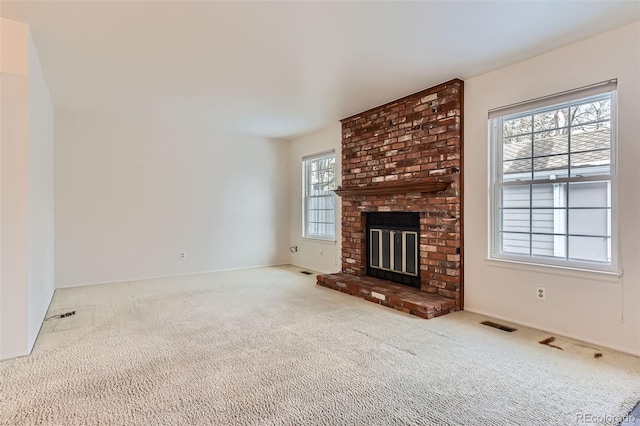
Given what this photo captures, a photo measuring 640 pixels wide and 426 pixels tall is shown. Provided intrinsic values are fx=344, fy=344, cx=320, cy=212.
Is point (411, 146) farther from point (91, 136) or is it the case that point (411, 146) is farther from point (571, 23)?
point (91, 136)

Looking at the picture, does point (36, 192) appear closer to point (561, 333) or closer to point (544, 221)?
→ point (544, 221)

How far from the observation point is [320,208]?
6.11 m

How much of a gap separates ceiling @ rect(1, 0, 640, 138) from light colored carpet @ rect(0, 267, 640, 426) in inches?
96.4

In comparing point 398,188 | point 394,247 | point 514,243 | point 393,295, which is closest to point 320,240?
point 394,247

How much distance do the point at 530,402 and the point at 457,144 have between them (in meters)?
2.51

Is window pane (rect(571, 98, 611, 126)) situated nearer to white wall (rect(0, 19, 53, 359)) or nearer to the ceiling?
the ceiling

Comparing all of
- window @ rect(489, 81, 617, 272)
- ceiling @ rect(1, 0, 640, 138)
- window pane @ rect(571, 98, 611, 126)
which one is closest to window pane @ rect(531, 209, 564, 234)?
window @ rect(489, 81, 617, 272)

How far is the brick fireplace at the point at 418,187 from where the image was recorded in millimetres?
3684

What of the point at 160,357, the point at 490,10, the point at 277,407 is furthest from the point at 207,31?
the point at 277,407

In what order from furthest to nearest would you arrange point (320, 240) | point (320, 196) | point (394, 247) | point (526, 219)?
point (320, 196)
point (320, 240)
point (394, 247)
point (526, 219)

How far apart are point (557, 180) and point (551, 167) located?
0.45 ft

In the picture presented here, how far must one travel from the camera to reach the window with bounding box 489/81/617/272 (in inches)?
109

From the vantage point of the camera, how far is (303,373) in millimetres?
2279

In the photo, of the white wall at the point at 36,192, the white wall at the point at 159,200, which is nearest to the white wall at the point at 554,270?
the white wall at the point at 159,200
